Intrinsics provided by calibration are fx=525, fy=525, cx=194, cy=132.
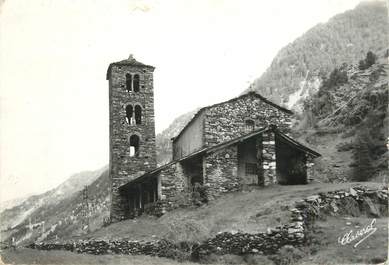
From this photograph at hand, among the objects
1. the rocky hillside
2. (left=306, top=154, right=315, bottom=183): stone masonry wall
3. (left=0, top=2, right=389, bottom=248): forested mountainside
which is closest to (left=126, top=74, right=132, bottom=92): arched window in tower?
(left=0, top=2, right=389, bottom=248): forested mountainside

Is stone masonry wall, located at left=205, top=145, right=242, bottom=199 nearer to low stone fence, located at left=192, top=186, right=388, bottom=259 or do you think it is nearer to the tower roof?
low stone fence, located at left=192, top=186, right=388, bottom=259

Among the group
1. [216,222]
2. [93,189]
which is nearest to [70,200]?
[93,189]

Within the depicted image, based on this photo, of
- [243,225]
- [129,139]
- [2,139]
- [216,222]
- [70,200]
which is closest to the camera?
[2,139]

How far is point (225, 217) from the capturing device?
21.8 metres

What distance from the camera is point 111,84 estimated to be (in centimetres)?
4025

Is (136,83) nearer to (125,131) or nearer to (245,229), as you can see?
(125,131)

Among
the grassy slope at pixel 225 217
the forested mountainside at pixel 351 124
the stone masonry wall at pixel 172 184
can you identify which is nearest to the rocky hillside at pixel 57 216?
the forested mountainside at pixel 351 124

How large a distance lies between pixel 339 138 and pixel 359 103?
378cm

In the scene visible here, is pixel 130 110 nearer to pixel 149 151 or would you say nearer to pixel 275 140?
pixel 149 151

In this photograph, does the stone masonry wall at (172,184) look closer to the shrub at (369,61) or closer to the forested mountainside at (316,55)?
the shrub at (369,61)

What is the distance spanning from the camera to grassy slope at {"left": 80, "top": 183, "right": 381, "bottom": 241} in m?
19.8

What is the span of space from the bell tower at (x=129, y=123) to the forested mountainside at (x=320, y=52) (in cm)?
3645

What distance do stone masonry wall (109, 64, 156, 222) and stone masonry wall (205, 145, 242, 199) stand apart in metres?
12.5

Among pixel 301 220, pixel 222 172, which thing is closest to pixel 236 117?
pixel 222 172
